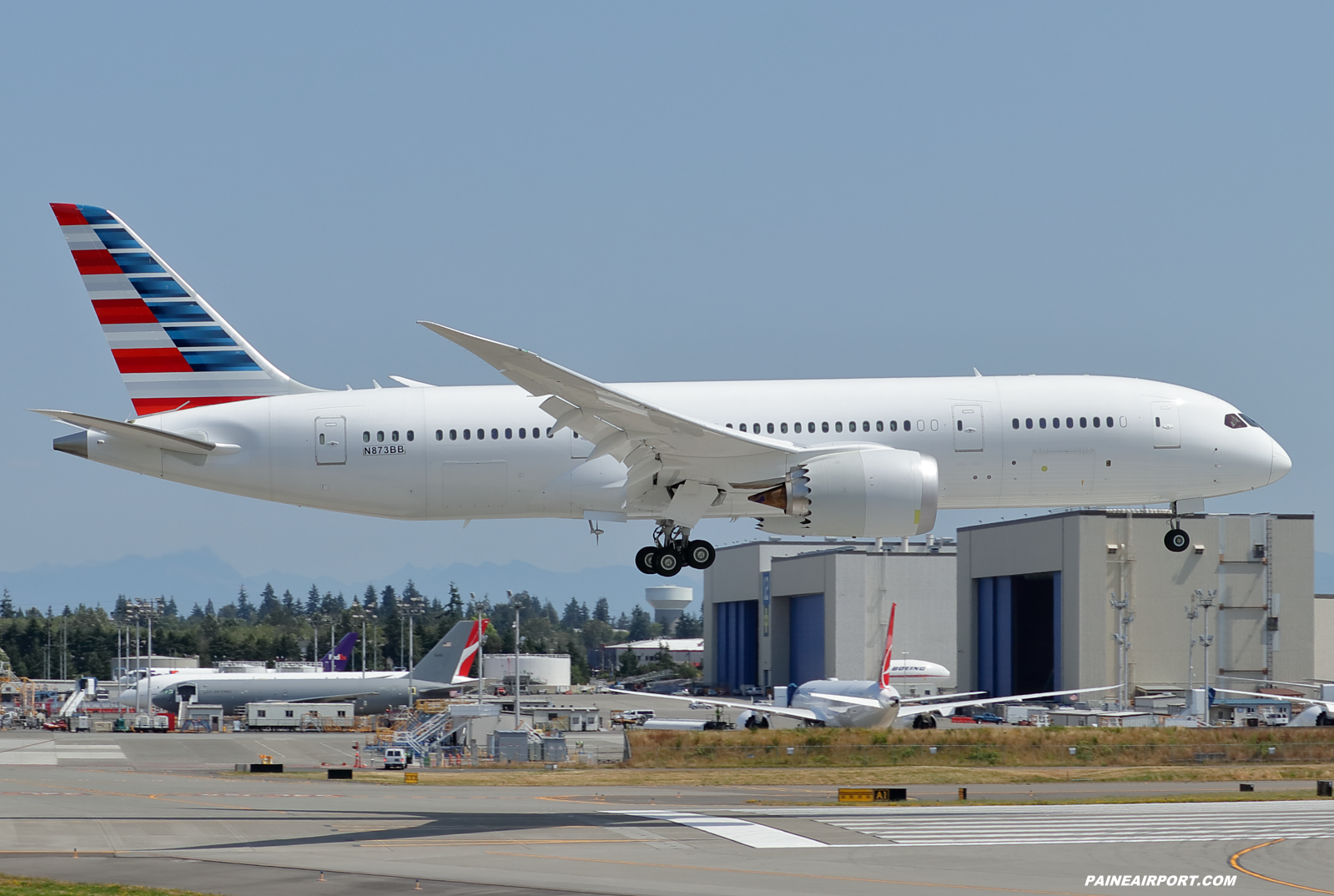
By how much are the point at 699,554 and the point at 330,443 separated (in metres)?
9.32

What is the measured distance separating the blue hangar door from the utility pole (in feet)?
169

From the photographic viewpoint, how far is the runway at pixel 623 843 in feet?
79.4

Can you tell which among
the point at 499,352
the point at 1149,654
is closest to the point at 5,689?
the point at 1149,654

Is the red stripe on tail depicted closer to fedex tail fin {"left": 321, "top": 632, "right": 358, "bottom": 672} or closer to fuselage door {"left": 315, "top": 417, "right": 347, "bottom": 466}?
fuselage door {"left": 315, "top": 417, "right": 347, "bottom": 466}

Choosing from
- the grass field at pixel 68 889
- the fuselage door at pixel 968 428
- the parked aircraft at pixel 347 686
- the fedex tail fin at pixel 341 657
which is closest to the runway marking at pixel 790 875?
the grass field at pixel 68 889

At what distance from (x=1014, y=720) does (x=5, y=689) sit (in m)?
89.7

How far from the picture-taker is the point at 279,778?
5200 cm

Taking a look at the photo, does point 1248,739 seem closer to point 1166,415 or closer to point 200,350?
point 1166,415

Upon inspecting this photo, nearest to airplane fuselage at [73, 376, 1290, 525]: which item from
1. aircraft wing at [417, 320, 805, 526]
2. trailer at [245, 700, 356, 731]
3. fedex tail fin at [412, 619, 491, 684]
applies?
aircraft wing at [417, 320, 805, 526]

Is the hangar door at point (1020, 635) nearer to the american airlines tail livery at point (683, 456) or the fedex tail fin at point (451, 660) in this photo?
the fedex tail fin at point (451, 660)

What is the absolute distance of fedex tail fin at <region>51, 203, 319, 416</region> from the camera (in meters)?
36.1

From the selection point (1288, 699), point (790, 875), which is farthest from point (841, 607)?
point (790, 875)

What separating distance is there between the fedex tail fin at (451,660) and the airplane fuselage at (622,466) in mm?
58218

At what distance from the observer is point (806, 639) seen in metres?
133
